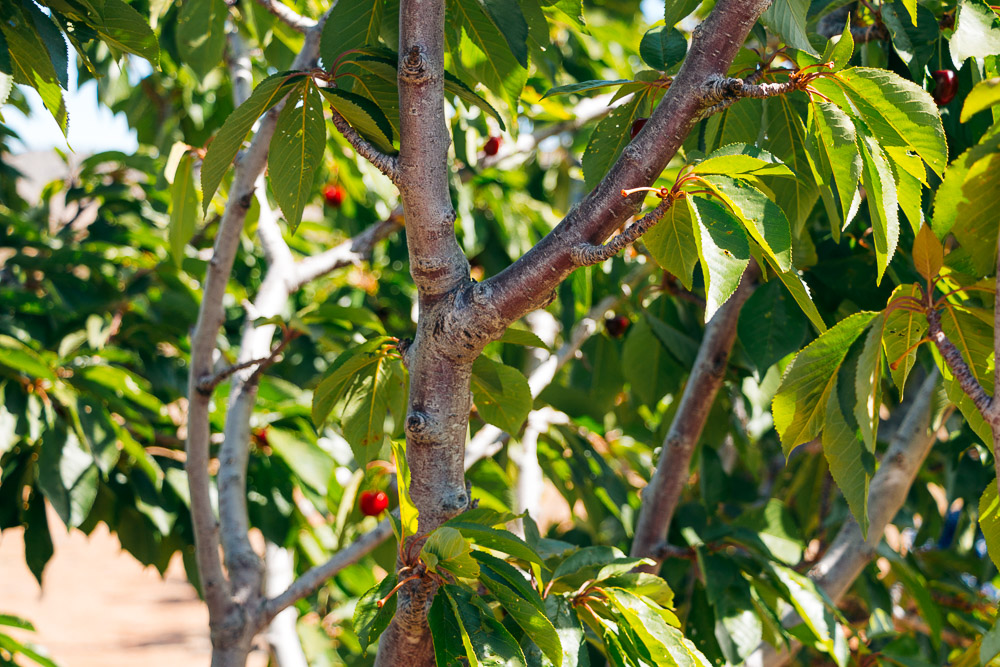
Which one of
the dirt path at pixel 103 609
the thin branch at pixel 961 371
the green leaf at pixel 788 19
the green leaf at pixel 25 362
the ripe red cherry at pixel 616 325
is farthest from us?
the dirt path at pixel 103 609

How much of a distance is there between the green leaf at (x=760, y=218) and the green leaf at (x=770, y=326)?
567 millimetres

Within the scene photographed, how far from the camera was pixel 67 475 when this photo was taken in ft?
5.06

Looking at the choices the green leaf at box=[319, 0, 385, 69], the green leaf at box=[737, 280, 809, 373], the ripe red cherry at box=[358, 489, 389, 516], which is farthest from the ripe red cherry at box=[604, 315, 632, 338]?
the green leaf at box=[319, 0, 385, 69]

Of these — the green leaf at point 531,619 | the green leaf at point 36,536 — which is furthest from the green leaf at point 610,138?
the green leaf at point 36,536

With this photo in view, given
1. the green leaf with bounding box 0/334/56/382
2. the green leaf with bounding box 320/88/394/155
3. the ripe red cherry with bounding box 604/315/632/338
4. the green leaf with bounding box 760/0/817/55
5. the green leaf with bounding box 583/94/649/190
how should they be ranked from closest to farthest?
the green leaf with bounding box 760/0/817/55
the green leaf with bounding box 320/88/394/155
the green leaf with bounding box 583/94/649/190
the green leaf with bounding box 0/334/56/382
the ripe red cherry with bounding box 604/315/632/338

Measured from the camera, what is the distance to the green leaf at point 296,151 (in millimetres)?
892

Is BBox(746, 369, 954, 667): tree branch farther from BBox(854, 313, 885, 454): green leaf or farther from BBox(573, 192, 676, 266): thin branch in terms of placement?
BBox(573, 192, 676, 266): thin branch

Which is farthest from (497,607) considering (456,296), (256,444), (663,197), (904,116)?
(256,444)

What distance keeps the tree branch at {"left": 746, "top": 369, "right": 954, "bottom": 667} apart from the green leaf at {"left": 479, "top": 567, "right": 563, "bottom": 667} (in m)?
0.88

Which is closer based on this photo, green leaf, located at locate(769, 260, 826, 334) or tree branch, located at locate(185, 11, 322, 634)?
green leaf, located at locate(769, 260, 826, 334)

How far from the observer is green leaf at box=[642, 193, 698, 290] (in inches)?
30.1

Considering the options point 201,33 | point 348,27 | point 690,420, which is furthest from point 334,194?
point 348,27

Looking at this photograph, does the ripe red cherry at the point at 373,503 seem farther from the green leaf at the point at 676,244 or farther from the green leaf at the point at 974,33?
the green leaf at the point at 974,33

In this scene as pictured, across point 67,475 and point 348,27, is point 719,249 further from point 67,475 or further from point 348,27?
point 67,475
